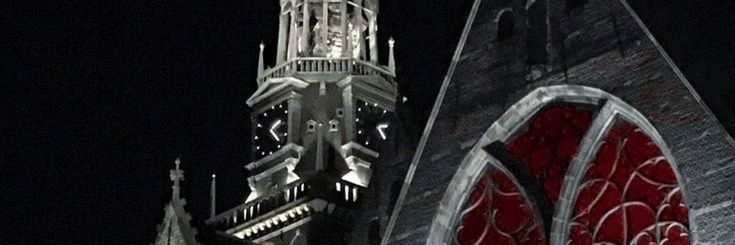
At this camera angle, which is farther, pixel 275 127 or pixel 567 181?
pixel 275 127

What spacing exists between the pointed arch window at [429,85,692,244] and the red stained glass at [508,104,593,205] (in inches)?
0.7

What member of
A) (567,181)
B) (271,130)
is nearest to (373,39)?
(271,130)

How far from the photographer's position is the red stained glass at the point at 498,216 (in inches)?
978

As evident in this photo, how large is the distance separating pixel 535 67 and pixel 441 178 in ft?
8.89

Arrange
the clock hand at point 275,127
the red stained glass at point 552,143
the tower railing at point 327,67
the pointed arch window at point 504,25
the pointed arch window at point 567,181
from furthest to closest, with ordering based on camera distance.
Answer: the clock hand at point 275,127 < the tower railing at point 327,67 < the pointed arch window at point 504,25 < the red stained glass at point 552,143 < the pointed arch window at point 567,181

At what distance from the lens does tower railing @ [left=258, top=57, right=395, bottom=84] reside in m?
45.8

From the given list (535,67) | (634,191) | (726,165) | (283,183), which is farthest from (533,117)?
(283,183)

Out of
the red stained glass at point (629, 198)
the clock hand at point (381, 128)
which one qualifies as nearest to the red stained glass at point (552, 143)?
the red stained glass at point (629, 198)

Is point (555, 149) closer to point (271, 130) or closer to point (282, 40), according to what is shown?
point (271, 130)

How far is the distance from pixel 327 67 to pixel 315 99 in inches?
43.6

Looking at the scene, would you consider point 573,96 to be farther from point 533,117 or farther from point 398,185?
point 398,185

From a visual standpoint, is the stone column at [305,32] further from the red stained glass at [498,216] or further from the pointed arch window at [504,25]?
the red stained glass at [498,216]

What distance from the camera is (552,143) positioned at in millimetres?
25156

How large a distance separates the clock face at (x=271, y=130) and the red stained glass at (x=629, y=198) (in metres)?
22.7
